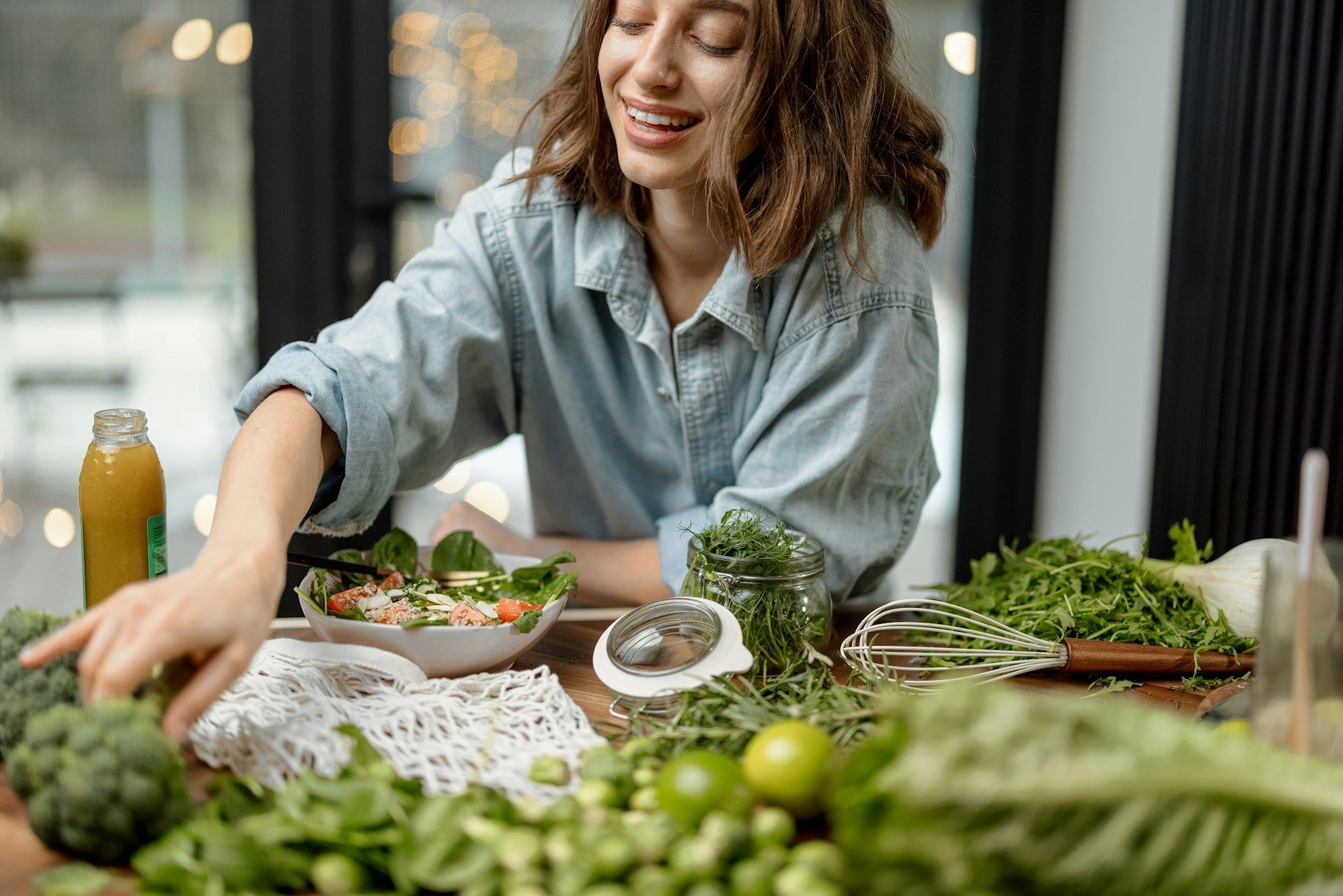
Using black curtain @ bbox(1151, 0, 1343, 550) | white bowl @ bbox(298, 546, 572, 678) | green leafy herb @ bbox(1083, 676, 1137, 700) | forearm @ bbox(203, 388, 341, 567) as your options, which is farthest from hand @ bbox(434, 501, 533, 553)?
black curtain @ bbox(1151, 0, 1343, 550)

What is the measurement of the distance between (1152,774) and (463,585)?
0.77 metres

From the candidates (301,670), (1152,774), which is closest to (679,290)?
(301,670)

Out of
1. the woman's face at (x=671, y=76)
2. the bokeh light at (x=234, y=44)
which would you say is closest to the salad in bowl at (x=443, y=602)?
the woman's face at (x=671, y=76)

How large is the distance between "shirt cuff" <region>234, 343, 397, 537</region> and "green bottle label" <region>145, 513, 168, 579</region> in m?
0.14

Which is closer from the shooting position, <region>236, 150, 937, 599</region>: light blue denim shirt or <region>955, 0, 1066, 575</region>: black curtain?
<region>236, 150, 937, 599</region>: light blue denim shirt

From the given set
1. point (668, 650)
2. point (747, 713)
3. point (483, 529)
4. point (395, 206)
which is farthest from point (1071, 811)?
point (395, 206)

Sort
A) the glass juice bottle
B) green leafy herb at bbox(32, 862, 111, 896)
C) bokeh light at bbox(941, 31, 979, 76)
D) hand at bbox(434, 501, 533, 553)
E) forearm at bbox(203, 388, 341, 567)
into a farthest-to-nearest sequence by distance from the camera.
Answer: bokeh light at bbox(941, 31, 979, 76) < hand at bbox(434, 501, 533, 553) < the glass juice bottle < forearm at bbox(203, 388, 341, 567) < green leafy herb at bbox(32, 862, 111, 896)

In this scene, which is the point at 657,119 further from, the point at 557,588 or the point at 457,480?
the point at 457,480

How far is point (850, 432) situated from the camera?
132 cm

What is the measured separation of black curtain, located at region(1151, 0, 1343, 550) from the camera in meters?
2.19

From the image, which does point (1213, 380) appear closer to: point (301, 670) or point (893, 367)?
point (893, 367)

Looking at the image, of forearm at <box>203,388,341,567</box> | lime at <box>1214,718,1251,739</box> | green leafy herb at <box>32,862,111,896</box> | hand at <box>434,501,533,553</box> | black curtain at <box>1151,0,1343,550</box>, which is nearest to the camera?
green leafy herb at <box>32,862,111,896</box>

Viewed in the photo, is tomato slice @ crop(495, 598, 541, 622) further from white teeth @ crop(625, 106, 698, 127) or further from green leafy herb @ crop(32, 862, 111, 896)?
white teeth @ crop(625, 106, 698, 127)

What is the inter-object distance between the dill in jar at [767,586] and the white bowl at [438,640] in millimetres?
167
